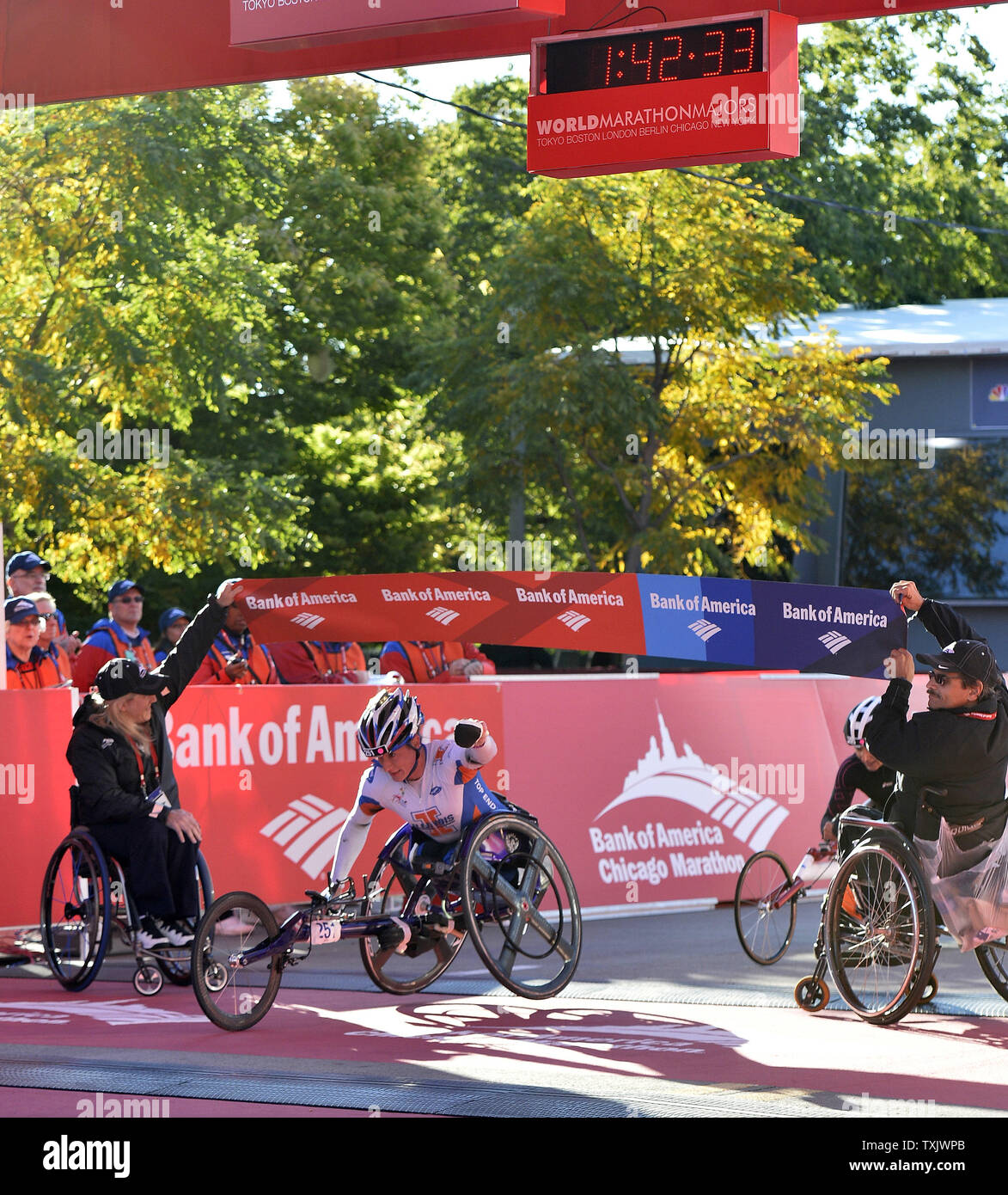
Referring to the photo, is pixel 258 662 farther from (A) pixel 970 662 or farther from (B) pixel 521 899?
(A) pixel 970 662

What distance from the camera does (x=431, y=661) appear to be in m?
14.9

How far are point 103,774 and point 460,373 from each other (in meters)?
20.6

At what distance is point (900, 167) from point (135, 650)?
3900 centimetres

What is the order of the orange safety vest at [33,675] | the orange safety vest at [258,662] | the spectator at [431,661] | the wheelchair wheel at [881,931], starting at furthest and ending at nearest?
the spectator at [431,661]
the orange safety vest at [258,662]
the orange safety vest at [33,675]
the wheelchair wheel at [881,931]

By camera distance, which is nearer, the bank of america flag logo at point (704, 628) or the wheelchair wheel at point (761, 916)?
the wheelchair wheel at point (761, 916)

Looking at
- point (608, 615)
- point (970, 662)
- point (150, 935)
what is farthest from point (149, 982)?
point (970, 662)

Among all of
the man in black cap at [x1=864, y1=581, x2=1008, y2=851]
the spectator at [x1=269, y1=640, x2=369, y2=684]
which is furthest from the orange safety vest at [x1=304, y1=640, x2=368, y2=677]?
the man in black cap at [x1=864, y1=581, x2=1008, y2=851]

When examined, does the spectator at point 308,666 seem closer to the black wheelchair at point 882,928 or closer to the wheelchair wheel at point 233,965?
the wheelchair wheel at point 233,965

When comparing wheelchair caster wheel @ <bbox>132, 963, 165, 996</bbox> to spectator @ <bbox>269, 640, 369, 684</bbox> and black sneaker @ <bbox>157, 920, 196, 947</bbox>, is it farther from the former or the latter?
spectator @ <bbox>269, 640, 369, 684</bbox>

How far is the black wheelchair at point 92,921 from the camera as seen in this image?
10164mm

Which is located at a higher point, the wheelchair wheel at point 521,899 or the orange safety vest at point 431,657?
the orange safety vest at point 431,657

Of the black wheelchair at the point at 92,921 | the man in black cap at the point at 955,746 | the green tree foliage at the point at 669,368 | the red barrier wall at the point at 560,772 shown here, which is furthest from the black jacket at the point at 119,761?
the green tree foliage at the point at 669,368

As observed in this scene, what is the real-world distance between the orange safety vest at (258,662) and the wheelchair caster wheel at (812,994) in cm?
583
